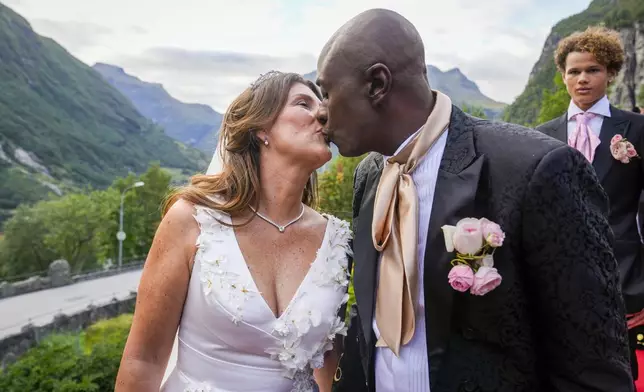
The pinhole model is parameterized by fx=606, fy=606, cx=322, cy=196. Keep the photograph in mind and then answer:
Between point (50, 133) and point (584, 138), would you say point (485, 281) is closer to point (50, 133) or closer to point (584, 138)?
point (584, 138)

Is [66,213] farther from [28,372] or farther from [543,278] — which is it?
[543,278]

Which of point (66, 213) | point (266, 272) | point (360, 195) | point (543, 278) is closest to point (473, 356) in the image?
point (543, 278)

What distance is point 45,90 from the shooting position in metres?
166

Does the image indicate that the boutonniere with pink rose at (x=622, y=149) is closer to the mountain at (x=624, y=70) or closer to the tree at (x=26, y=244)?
the tree at (x=26, y=244)

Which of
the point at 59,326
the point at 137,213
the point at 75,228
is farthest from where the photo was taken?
the point at 137,213

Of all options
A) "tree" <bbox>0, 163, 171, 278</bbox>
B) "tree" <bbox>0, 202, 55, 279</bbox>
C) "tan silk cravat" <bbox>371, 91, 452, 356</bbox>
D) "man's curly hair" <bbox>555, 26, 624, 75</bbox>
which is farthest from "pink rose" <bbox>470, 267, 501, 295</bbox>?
"tree" <bbox>0, 202, 55, 279</bbox>

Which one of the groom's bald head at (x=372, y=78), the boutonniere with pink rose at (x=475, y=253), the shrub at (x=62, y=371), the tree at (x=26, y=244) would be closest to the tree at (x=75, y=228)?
the tree at (x=26, y=244)

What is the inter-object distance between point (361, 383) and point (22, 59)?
191 metres

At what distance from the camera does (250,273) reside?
124 inches

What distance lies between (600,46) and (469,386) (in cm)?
294

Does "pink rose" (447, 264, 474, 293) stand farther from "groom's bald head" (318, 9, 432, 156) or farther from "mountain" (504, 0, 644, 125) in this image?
"mountain" (504, 0, 644, 125)

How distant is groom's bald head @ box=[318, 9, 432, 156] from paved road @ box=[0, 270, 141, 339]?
2449 centimetres

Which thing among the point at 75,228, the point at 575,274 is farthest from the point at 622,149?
the point at 75,228

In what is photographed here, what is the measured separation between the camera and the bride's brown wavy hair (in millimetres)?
3262
